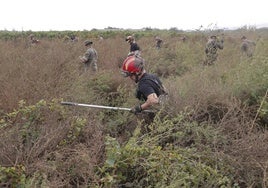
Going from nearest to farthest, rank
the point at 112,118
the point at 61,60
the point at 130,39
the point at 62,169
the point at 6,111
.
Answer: the point at 62,169, the point at 6,111, the point at 112,118, the point at 61,60, the point at 130,39

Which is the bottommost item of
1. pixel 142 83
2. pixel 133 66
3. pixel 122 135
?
pixel 122 135

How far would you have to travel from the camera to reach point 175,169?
318cm

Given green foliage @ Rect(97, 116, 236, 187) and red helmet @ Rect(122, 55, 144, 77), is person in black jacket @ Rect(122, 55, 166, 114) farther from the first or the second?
green foliage @ Rect(97, 116, 236, 187)

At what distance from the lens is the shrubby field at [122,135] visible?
3094 mm

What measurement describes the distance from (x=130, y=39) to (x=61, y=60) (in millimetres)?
4908

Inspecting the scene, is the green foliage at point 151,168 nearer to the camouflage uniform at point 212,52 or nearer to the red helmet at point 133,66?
the red helmet at point 133,66

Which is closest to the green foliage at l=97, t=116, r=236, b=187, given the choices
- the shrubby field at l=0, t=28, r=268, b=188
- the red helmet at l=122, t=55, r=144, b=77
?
the shrubby field at l=0, t=28, r=268, b=188

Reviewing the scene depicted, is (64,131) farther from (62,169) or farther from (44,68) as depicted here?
(44,68)

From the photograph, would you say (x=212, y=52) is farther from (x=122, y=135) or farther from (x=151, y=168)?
(x=151, y=168)

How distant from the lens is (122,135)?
14.1 feet

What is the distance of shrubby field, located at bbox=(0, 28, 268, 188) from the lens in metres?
3.09

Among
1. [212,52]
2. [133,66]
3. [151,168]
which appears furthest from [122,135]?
[212,52]

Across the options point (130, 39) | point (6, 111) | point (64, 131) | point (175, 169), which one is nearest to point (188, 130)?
point (175, 169)

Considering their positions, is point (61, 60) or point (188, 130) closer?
point (188, 130)
